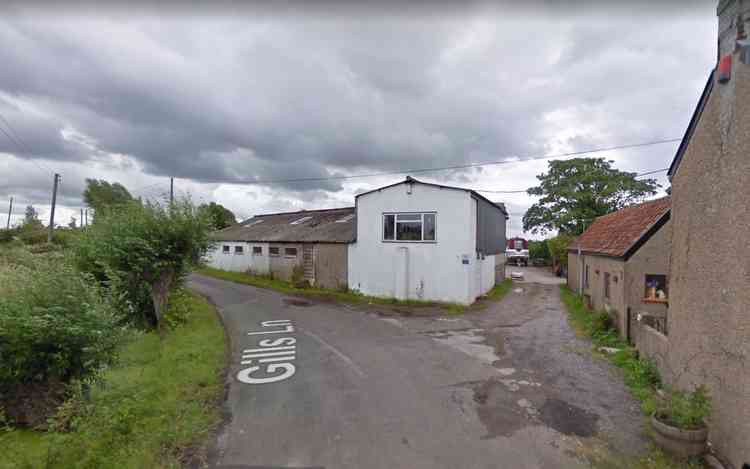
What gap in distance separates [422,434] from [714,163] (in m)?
5.38

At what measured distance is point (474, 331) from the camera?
10594 millimetres

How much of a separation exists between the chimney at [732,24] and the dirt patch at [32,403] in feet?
32.4

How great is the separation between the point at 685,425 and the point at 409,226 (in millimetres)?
12332

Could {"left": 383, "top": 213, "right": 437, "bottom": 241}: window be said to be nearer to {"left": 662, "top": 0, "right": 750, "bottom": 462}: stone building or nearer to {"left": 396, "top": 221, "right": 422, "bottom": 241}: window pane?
{"left": 396, "top": 221, "right": 422, "bottom": 241}: window pane

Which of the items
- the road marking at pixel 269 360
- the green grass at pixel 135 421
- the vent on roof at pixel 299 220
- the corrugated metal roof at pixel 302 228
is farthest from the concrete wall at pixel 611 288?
the vent on roof at pixel 299 220

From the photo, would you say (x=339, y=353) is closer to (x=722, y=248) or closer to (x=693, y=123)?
(x=722, y=248)

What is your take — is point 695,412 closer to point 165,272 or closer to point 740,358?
point 740,358

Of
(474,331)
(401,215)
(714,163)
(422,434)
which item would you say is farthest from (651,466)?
(401,215)

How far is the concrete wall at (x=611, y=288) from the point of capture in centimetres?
948

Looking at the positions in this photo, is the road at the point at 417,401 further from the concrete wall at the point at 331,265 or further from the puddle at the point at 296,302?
the concrete wall at the point at 331,265

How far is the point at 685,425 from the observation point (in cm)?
399

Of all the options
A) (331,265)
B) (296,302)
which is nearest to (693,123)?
(296,302)

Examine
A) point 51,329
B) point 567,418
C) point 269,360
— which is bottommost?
point 269,360

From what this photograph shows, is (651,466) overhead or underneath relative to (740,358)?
underneath
